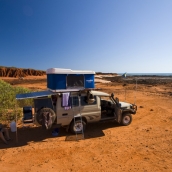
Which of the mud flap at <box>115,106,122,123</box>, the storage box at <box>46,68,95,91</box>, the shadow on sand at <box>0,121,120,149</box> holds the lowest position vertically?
the shadow on sand at <box>0,121,120,149</box>

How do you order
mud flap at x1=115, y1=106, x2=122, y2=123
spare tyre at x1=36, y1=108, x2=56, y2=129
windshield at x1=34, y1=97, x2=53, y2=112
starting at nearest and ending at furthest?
spare tyre at x1=36, y1=108, x2=56, y2=129 → windshield at x1=34, y1=97, x2=53, y2=112 → mud flap at x1=115, y1=106, x2=122, y2=123

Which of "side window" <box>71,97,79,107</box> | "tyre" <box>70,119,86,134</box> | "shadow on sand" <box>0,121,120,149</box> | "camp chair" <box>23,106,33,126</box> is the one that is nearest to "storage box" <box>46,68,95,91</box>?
"side window" <box>71,97,79,107</box>

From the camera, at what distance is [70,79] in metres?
7.28

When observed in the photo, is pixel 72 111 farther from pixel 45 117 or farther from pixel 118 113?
pixel 118 113

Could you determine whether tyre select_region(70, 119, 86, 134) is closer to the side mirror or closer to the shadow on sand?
the shadow on sand

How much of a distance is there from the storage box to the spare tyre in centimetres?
102

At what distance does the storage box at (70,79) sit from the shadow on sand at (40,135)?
229cm

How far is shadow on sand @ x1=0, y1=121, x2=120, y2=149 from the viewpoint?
6.95 meters

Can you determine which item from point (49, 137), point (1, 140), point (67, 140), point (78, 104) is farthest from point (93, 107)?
point (1, 140)

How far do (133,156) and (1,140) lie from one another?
18.6 ft

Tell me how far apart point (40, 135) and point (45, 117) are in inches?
59.6

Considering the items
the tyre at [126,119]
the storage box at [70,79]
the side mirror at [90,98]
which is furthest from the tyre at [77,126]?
the tyre at [126,119]

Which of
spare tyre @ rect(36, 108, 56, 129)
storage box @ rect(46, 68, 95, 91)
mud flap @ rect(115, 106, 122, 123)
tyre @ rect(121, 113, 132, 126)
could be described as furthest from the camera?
tyre @ rect(121, 113, 132, 126)

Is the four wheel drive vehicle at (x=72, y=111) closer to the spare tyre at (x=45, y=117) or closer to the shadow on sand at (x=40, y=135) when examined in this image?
the spare tyre at (x=45, y=117)
